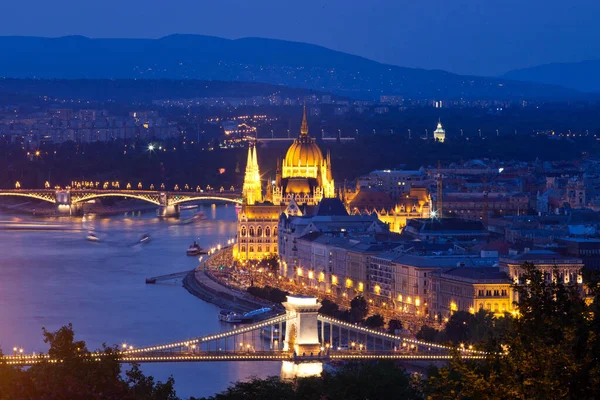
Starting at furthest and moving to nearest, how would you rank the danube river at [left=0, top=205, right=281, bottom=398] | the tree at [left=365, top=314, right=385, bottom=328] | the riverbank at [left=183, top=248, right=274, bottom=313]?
the riverbank at [left=183, top=248, right=274, bottom=313] → the tree at [left=365, top=314, right=385, bottom=328] → the danube river at [left=0, top=205, right=281, bottom=398]

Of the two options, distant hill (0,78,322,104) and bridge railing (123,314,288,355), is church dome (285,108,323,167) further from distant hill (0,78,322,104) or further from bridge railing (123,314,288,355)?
distant hill (0,78,322,104)

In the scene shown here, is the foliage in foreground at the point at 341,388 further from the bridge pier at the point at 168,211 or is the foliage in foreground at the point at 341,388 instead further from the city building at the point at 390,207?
the bridge pier at the point at 168,211

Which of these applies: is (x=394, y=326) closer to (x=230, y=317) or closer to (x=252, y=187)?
(x=230, y=317)

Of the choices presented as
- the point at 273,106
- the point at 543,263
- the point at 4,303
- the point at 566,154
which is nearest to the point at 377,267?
the point at 543,263

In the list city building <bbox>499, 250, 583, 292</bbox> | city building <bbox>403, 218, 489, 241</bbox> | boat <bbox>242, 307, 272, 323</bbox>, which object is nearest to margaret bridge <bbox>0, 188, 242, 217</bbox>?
city building <bbox>403, 218, 489, 241</bbox>

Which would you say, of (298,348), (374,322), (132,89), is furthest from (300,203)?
(132,89)

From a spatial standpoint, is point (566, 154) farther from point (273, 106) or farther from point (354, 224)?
point (354, 224)
